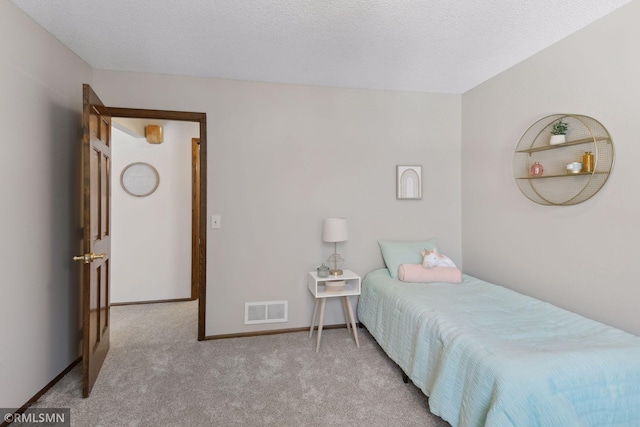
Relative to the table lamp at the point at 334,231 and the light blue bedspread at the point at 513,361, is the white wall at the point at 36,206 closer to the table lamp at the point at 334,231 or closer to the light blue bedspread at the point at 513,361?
the table lamp at the point at 334,231

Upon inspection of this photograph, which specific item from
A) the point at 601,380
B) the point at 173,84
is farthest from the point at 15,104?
the point at 601,380

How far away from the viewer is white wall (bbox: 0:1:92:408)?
1.89 m

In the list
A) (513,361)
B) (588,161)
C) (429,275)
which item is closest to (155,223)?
(429,275)

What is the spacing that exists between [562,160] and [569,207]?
0.34 m

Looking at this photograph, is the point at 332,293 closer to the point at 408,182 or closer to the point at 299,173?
the point at 299,173

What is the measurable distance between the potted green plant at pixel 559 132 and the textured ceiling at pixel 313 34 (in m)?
0.61

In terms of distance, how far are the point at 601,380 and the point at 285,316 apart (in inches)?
93.3

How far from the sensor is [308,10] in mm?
1994

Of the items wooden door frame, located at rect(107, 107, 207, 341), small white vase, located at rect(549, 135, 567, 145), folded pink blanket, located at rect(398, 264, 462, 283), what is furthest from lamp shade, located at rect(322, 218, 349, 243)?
small white vase, located at rect(549, 135, 567, 145)

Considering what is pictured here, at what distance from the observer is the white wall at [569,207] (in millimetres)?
1988

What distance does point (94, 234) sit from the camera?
7.38 feet

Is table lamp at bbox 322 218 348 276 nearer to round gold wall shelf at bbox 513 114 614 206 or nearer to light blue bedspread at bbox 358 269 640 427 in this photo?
light blue bedspread at bbox 358 269 640 427

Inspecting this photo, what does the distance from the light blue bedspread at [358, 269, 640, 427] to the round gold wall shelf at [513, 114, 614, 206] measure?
0.81m

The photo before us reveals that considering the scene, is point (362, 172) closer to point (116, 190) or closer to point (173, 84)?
point (173, 84)
